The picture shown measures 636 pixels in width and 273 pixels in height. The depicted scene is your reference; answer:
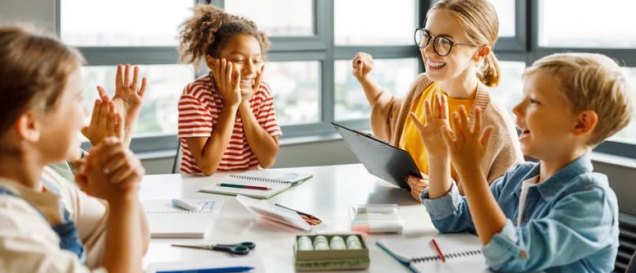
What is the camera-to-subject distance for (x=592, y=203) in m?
1.21

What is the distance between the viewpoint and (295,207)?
1741mm

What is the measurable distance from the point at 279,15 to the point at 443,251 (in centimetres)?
246

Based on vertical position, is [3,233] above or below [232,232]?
above

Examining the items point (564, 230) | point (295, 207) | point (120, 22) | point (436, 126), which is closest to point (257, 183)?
point (295, 207)

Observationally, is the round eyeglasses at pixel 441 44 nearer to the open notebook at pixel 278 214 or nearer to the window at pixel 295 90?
the open notebook at pixel 278 214

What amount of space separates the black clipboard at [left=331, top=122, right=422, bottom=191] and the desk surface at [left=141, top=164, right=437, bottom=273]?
0.15 feet

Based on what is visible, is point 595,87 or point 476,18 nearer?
point 595,87

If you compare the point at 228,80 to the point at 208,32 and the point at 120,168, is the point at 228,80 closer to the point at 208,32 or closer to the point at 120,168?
the point at 208,32

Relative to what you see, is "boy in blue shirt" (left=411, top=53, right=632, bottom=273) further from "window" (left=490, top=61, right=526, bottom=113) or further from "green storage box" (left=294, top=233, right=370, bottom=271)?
"window" (left=490, top=61, right=526, bottom=113)

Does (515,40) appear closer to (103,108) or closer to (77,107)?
(103,108)

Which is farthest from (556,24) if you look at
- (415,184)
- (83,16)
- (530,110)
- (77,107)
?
(77,107)

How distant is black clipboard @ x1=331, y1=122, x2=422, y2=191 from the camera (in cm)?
175

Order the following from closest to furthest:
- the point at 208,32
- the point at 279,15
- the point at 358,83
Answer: the point at 208,32
the point at 279,15
the point at 358,83

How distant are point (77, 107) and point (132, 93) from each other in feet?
2.12
